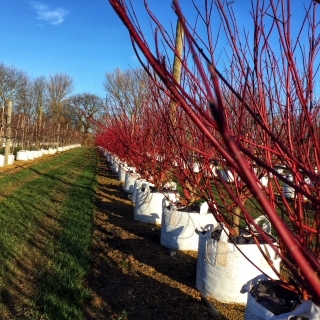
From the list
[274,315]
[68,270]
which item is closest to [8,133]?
[68,270]

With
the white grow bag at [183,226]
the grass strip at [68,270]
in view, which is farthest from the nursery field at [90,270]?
the white grow bag at [183,226]

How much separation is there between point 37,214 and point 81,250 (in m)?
2.07

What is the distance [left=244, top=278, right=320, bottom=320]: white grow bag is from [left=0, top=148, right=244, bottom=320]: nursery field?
741mm

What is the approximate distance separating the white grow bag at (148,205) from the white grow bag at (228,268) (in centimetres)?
263

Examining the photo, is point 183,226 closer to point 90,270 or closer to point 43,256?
point 90,270

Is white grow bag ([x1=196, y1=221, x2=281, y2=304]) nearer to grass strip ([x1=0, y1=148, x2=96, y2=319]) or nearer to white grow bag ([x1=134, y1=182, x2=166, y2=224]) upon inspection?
grass strip ([x1=0, y1=148, x2=96, y2=319])

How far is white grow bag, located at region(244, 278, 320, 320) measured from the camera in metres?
1.49

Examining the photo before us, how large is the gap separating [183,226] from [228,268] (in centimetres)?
131

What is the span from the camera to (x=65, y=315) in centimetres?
251

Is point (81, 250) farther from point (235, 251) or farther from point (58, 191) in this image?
point (58, 191)

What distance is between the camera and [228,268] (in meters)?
2.86

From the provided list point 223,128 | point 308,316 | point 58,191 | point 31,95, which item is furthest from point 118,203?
point 31,95

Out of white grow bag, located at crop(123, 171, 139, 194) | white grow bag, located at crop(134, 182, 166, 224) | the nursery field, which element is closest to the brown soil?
the nursery field

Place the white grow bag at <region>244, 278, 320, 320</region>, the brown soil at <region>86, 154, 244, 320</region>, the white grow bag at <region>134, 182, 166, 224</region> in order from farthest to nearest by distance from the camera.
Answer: the white grow bag at <region>134, 182, 166, 224</region> → the brown soil at <region>86, 154, 244, 320</region> → the white grow bag at <region>244, 278, 320, 320</region>
